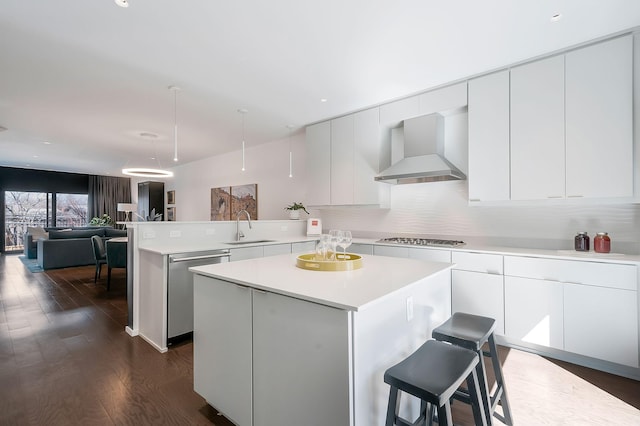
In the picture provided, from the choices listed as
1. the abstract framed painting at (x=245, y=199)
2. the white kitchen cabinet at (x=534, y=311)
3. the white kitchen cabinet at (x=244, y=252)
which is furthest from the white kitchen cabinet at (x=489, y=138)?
the abstract framed painting at (x=245, y=199)

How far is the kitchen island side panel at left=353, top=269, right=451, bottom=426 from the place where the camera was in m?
1.18

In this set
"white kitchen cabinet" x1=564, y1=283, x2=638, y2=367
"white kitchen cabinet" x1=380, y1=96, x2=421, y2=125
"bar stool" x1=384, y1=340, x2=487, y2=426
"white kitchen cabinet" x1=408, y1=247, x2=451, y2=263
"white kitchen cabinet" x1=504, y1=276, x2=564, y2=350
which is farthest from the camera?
"white kitchen cabinet" x1=380, y1=96, x2=421, y2=125

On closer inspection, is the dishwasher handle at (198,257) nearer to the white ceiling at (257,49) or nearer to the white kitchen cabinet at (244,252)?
the white kitchen cabinet at (244,252)

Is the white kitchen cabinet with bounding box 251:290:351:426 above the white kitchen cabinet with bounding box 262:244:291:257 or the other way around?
the other way around

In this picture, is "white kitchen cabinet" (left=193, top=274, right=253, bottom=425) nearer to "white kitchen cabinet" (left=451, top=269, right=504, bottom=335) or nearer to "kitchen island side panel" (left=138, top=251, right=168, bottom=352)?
"kitchen island side panel" (left=138, top=251, right=168, bottom=352)

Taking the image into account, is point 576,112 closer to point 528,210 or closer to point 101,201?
point 528,210

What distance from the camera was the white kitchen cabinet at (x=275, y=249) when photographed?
140 inches

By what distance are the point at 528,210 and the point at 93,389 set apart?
407 centimetres

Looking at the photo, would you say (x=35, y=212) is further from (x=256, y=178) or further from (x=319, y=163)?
(x=319, y=163)

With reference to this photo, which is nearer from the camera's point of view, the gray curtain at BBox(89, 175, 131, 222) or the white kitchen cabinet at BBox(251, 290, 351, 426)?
the white kitchen cabinet at BBox(251, 290, 351, 426)

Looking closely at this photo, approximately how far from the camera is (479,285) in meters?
2.85

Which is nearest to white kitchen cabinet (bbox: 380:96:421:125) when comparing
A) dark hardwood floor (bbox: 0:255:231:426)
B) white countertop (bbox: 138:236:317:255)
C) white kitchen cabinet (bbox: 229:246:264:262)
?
white countertop (bbox: 138:236:317:255)

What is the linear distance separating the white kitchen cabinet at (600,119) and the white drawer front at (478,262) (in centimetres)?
83

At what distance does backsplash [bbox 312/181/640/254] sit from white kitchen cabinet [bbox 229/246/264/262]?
5.60ft
